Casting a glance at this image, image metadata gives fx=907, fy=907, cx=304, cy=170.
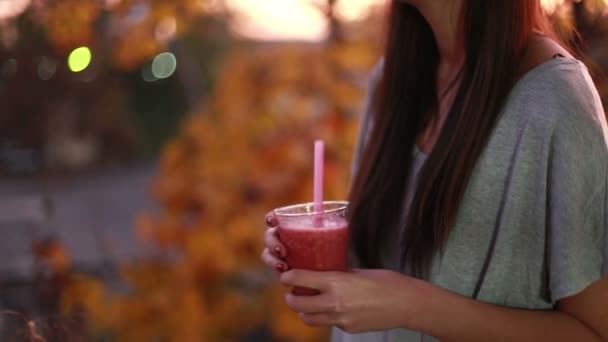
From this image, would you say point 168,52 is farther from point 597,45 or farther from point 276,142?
point 597,45

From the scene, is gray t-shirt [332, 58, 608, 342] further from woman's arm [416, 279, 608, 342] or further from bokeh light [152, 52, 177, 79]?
bokeh light [152, 52, 177, 79]

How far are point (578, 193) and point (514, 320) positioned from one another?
0.24 m

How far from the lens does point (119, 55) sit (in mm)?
3553

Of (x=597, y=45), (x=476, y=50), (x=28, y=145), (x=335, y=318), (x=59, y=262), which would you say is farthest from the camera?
(x=28, y=145)

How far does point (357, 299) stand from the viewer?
1.44 meters

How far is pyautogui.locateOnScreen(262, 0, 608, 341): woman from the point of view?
1.48 metres

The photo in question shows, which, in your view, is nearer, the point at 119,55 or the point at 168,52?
the point at 119,55

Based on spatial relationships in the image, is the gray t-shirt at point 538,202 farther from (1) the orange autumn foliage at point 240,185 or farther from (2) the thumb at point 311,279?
(1) the orange autumn foliage at point 240,185

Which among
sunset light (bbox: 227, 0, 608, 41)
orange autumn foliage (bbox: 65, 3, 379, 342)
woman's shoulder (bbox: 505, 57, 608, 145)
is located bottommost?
orange autumn foliage (bbox: 65, 3, 379, 342)

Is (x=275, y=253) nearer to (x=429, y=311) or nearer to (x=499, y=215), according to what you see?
(x=429, y=311)

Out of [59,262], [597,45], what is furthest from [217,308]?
[597,45]

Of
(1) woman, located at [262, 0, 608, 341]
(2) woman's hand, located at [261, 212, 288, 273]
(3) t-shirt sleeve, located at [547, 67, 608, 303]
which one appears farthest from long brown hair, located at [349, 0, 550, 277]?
(2) woman's hand, located at [261, 212, 288, 273]

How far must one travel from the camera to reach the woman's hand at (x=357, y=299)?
1.43 metres

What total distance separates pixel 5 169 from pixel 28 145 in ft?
0.57
